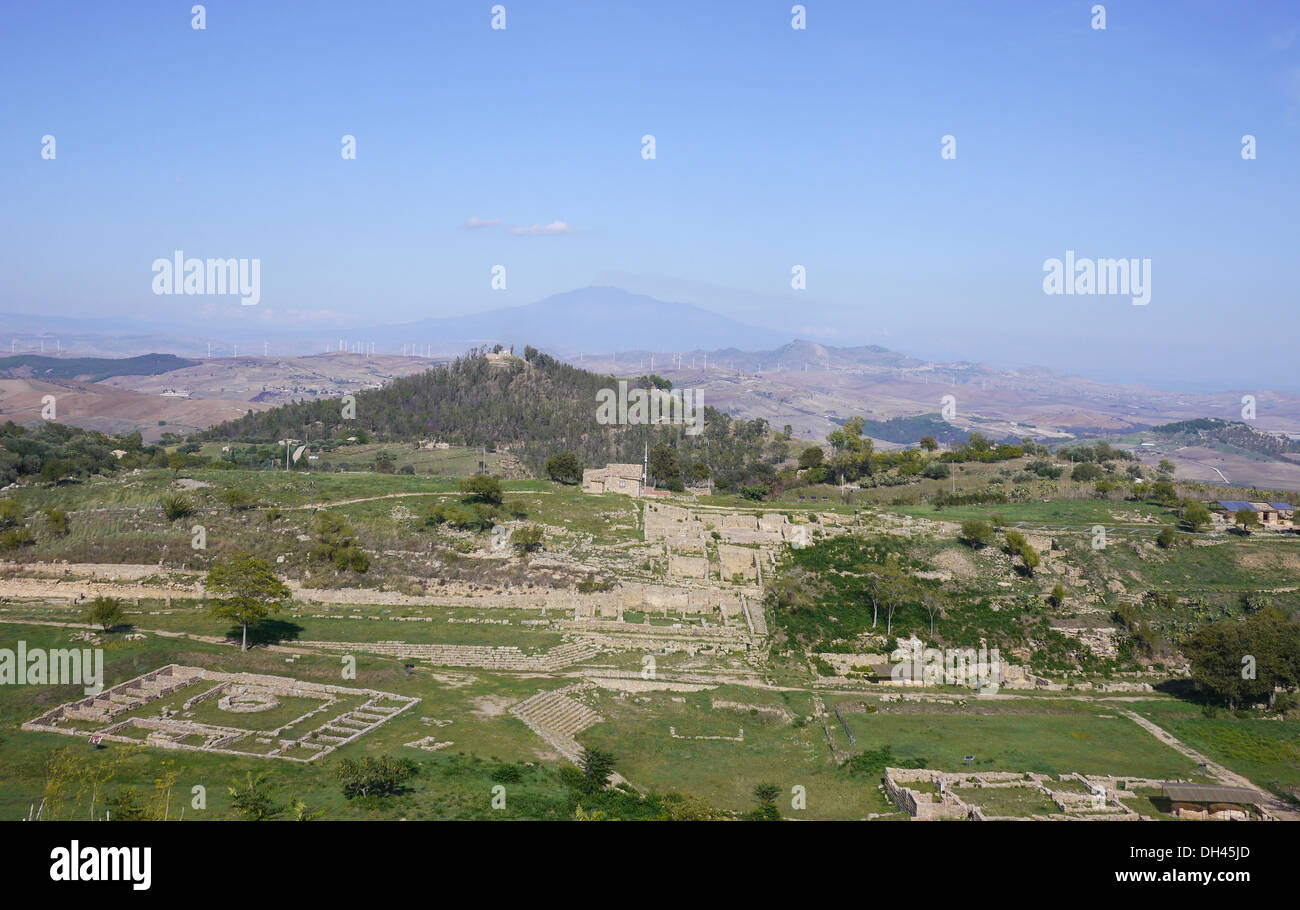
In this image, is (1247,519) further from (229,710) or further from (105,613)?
(105,613)

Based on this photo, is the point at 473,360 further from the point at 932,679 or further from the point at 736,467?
the point at 932,679

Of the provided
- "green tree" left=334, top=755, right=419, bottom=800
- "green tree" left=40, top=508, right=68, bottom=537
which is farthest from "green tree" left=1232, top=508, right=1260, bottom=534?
"green tree" left=40, top=508, right=68, bottom=537

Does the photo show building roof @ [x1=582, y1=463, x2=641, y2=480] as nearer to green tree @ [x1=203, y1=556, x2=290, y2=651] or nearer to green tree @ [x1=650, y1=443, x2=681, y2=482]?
green tree @ [x1=650, y1=443, x2=681, y2=482]

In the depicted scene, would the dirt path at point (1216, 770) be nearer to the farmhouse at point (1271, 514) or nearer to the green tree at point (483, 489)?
the farmhouse at point (1271, 514)
